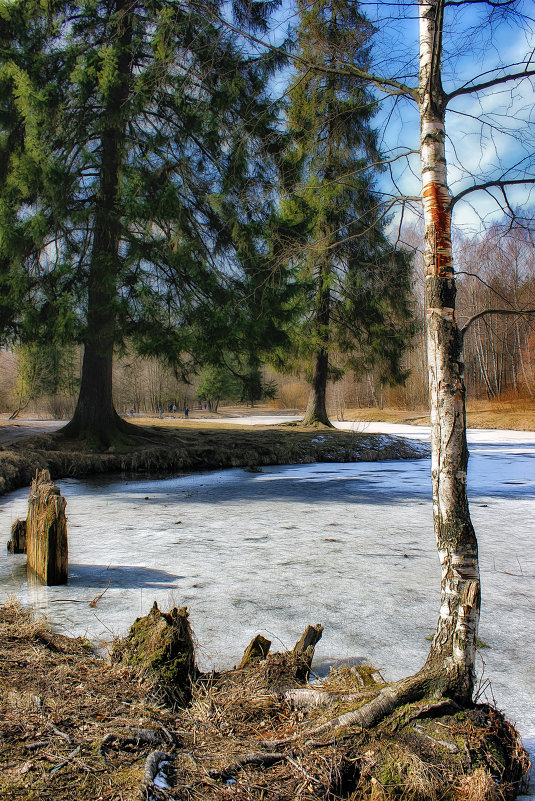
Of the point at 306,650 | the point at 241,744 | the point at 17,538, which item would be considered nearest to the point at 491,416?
the point at 17,538

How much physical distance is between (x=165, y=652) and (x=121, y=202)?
34.6 feet

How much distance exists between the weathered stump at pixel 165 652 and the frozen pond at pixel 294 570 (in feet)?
1.12

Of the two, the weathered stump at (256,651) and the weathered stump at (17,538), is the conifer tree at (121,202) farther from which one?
the weathered stump at (256,651)

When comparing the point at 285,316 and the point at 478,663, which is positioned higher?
the point at 285,316

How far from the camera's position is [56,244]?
12125 mm

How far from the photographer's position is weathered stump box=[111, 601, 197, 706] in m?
2.66

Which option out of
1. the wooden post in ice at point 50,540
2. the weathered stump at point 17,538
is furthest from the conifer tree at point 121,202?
the wooden post in ice at point 50,540

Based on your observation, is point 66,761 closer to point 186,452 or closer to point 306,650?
point 306,650

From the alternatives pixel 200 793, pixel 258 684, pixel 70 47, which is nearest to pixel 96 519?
pixel 258 684

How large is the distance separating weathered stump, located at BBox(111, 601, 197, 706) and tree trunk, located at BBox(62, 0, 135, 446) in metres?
9.23

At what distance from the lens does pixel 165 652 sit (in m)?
2.76

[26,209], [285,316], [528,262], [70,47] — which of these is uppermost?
[70,47]

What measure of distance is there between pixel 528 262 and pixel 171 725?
2990 millimetres

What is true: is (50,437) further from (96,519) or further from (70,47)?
(70,47)
